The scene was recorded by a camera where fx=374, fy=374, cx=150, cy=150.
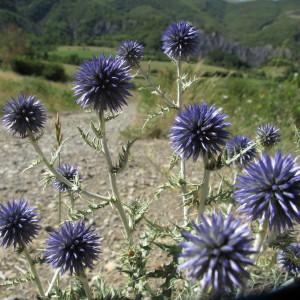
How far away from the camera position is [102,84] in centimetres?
219

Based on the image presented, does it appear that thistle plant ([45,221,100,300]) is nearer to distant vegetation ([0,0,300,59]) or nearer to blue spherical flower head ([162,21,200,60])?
blue spherical flower head ([162,21,200,60])

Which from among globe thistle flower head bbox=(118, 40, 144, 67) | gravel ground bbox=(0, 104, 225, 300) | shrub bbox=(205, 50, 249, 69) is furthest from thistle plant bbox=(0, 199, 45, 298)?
shrub bbox=(205, 50, 249, 69)

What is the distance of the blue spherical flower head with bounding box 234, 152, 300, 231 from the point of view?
1.40 metres

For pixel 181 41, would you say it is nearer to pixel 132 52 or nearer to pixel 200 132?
pixel 132 52

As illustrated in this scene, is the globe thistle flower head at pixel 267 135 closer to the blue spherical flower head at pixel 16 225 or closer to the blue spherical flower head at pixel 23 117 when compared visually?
the blue spherical flower head at pixel 23 117

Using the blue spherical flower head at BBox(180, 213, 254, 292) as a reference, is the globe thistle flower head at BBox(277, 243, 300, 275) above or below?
below

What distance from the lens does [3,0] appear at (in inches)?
4953

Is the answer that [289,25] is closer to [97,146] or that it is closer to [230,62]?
[230,62]

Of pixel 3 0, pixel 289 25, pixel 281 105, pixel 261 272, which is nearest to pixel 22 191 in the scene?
pixel 261 272

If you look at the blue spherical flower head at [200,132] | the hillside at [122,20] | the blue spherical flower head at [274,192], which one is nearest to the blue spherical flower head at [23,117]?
the blue spherical flower head at [200,132]

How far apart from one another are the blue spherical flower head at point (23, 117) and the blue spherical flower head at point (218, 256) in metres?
1.60

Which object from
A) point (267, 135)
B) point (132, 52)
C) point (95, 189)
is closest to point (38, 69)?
point (95, 189)

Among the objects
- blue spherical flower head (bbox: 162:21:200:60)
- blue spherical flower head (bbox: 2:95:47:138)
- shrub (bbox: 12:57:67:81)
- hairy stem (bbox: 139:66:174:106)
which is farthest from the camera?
shrub (bbox: 12:57:67:81)

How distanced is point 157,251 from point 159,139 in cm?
394
